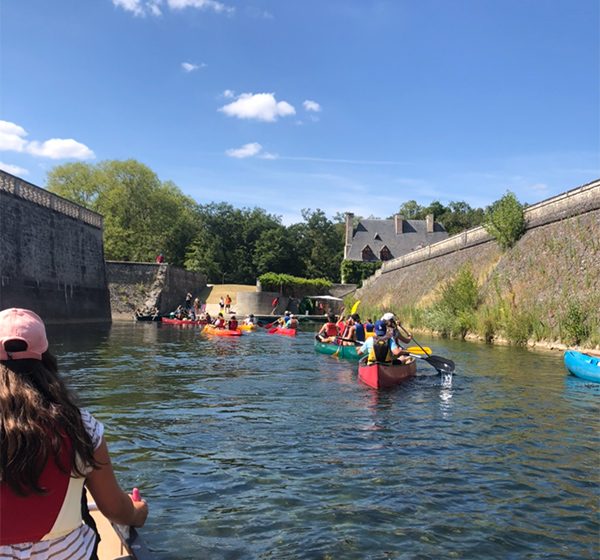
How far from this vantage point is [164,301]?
4834 centimetres

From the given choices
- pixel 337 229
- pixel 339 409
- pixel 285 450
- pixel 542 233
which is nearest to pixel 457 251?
pixel 542 233

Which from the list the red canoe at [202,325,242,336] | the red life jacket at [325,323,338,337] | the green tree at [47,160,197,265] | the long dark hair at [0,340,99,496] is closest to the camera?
the long dark hair at [0,340,99,496]

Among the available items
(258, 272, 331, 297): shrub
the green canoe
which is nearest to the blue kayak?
the green canoe

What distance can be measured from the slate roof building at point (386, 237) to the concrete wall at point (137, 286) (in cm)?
2627

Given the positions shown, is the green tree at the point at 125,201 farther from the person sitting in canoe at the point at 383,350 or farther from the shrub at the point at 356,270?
the person sitting in canoe at the point at 383,350

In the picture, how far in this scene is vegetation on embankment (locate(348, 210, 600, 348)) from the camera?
63.1 ft

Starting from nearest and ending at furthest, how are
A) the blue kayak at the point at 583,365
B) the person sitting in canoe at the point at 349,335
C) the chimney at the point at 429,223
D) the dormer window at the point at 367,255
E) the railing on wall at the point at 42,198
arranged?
1. the blue kayak at the point at 583,365
2. the person sitting in canoe at the point at 349,335
3. the railing on wall at the point at 42,198
4. the dormer window at the point at 367,255
5. the chimney at the point at 429,223

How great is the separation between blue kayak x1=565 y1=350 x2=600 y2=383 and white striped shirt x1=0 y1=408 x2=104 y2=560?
1273 cm

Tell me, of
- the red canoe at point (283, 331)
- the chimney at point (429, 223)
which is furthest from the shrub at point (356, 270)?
the red canoe at point (283, 331)

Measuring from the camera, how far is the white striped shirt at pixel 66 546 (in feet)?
6.89

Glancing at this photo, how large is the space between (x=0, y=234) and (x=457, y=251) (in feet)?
88.0

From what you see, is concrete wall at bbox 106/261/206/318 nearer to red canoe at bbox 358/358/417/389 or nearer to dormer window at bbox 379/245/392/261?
dormer window at bbox 379/245/392/261

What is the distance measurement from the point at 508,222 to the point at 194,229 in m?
48.8

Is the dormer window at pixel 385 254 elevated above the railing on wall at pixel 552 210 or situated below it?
above
